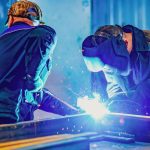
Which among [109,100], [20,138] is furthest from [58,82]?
[20,138]

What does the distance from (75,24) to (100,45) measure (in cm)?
184

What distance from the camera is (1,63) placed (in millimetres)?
2010

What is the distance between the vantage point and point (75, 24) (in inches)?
150

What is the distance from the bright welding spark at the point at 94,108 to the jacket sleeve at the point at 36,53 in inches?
14.9

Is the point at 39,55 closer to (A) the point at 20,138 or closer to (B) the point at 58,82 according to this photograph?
(A) the point at 20,138

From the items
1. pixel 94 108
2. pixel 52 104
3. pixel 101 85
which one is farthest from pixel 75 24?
pixel 94 108

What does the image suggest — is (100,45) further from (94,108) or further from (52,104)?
(52,104)

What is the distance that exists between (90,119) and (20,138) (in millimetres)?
517

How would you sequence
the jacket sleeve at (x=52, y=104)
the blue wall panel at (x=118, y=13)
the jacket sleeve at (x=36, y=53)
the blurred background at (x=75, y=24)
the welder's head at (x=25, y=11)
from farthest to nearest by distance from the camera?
the blue wall panel at (x=118, y=13), the blurred background at (x=75, y=24), the jacket sleeve at (x=52, y=104), the welder's head at (x=25, y=11), the jacket sleeve at (x=36, y=53)

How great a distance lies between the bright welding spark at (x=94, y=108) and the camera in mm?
2039

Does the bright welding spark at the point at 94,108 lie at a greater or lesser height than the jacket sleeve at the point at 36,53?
lesser

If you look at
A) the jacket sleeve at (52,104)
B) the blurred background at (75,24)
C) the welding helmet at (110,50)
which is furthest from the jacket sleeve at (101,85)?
the blurred background at (75,24)

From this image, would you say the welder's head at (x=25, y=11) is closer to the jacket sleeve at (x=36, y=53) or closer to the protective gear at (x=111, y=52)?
the jacket sleeve at (x=36, y=53)

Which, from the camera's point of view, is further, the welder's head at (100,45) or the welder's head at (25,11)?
the welder's head at (25,11)
